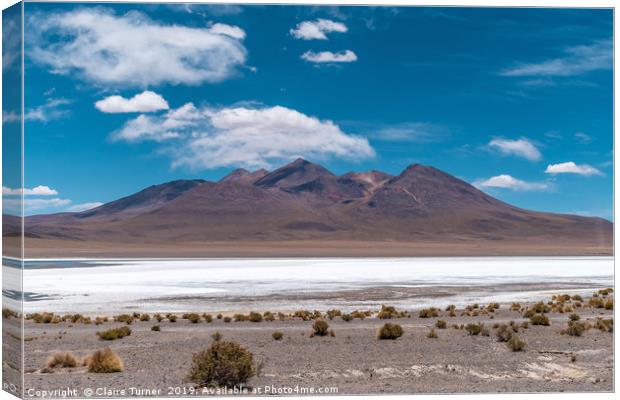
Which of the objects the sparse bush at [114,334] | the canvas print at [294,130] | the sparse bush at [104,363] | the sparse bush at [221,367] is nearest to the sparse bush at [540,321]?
the canvas print at [294,130]

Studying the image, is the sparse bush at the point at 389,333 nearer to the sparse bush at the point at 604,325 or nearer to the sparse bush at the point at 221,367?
the sparse bush at the point at 604,325

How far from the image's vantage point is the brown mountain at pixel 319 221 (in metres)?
127

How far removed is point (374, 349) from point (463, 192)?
504 feet

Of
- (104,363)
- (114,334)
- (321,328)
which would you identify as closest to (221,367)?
(104,363)

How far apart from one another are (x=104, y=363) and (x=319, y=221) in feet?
433

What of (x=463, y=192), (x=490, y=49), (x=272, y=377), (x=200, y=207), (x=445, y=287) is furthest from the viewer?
(x=463, y=192)

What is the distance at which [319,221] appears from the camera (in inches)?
5704

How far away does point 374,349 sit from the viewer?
16.3m

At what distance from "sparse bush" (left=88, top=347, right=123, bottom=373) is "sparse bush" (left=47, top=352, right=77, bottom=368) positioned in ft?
2.53

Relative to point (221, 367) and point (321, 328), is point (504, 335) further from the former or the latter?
point (221, 367)

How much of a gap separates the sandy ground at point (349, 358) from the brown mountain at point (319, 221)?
93.8 metres

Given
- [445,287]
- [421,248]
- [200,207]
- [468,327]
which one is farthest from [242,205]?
[468,327]

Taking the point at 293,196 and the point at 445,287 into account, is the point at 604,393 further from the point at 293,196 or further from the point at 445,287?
the point at 293,196

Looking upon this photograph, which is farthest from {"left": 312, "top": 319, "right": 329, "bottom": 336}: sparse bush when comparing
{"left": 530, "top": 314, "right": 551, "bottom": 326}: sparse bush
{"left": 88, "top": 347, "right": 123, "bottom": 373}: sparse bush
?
{"left": 88, "top": 347, "right": 123, "bottom": 373}: sparse bush
